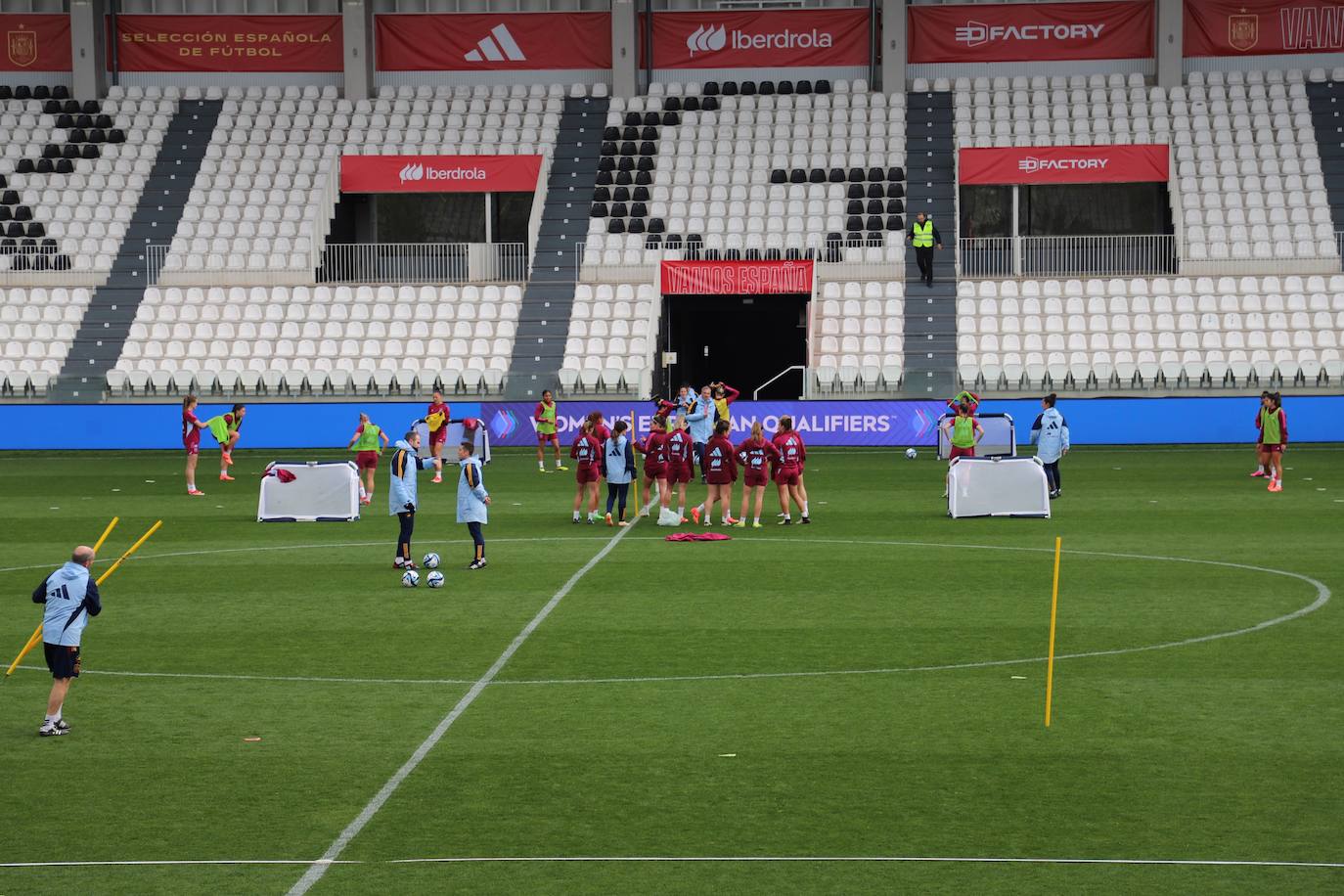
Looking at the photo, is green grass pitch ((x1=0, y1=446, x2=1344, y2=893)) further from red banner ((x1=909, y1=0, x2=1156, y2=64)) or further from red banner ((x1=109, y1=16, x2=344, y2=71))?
red banner ((x1=109, y1=16, x2=344, y2=71))

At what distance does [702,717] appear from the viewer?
13.1 metres

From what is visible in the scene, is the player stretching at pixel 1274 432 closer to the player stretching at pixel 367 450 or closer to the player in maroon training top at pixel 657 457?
the player in maroon training top at pixel 657 457

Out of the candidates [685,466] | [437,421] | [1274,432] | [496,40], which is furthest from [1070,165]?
[685,466]

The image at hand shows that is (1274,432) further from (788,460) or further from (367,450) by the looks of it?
(367,450)

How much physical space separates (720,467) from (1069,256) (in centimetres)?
2664

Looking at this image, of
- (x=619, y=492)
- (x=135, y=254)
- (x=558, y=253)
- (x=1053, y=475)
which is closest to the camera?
(x=619, y=492)

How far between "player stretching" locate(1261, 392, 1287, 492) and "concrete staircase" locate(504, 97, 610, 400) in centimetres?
1739

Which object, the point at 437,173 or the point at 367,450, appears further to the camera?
the point at 437,173

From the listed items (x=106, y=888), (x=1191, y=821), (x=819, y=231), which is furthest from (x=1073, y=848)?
(x=819, y=231)

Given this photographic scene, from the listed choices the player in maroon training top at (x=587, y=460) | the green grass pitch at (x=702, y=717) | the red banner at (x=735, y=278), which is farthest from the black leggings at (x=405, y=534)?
the red banner at (x=735, y=278)

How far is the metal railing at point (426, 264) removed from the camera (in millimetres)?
50562

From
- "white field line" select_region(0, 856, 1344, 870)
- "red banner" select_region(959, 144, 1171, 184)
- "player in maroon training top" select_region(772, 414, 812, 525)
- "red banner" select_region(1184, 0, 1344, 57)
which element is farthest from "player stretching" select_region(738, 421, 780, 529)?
"red banner" select_region(1184, 0, 1344, 57)

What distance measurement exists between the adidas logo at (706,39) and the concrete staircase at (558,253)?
142 inches

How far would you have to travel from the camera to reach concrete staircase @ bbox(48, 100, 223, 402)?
1742 inches
